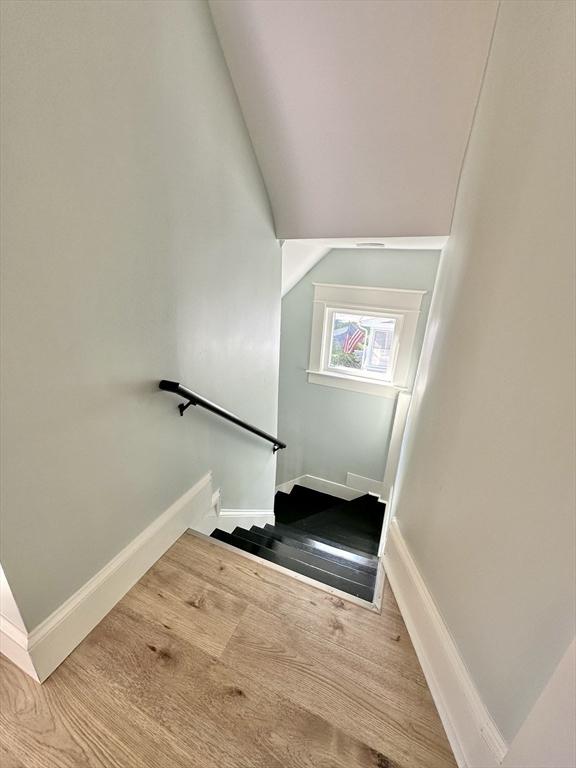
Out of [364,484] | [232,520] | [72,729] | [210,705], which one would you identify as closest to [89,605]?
[72,729]


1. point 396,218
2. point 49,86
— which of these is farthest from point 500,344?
point 49,86

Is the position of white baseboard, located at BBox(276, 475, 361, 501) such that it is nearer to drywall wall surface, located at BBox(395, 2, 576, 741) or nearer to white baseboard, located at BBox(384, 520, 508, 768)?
white baseboard, located at BBox(384, 520, 508, 768)

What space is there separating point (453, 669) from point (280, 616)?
542 millimetres

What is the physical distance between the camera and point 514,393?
0.71 metres

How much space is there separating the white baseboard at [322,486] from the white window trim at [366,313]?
144 cm

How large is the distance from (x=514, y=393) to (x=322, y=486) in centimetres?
401

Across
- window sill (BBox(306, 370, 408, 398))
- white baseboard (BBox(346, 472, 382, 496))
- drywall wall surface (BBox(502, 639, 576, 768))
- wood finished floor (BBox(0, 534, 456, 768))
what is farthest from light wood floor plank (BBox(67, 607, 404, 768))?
white baseboard (BBox(346, 472, 382, 496))

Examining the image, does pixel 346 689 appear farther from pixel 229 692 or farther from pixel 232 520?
pixel 232 520

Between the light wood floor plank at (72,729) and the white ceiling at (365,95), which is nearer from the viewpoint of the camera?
the light wood floor plank at (72,729)

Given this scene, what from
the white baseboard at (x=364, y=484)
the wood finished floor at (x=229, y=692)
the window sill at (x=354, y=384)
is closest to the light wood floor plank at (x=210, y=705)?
the wood finished floor at (x=229, y=692)

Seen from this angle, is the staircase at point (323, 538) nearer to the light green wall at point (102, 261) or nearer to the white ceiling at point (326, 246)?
the light green wall at point (102, 261)

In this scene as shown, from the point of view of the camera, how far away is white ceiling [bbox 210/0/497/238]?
40.1 inches

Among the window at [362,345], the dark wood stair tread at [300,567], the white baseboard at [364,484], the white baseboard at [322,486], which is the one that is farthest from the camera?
the white baseboard at [322,486]

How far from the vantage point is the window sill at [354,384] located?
3670 millimetres
